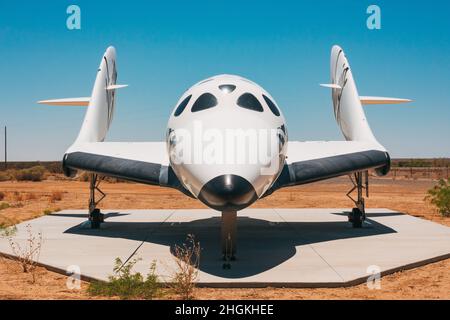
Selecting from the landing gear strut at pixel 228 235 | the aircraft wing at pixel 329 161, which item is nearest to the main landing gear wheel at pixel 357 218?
the aircraft wing at pixel 329 161

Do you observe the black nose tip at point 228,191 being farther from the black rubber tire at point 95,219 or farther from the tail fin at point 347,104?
the black rubber tire at point 95,219

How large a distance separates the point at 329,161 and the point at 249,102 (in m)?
4.17

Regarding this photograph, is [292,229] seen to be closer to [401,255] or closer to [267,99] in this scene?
[401,255]

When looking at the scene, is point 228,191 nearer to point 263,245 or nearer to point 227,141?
point 227,141

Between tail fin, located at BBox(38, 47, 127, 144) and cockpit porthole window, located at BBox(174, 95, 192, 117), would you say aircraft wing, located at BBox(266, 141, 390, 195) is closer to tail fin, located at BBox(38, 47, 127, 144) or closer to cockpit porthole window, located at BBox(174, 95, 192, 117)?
cockpit porthole window, located at BBox(174, 95, 192, 117)

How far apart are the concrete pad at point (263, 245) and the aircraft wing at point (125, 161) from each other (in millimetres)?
1812

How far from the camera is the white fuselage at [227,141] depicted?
297 inches

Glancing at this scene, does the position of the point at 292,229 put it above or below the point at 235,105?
below

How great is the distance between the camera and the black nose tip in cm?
734

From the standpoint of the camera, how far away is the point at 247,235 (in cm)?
1400

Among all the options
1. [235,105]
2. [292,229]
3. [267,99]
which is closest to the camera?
[235,105]
